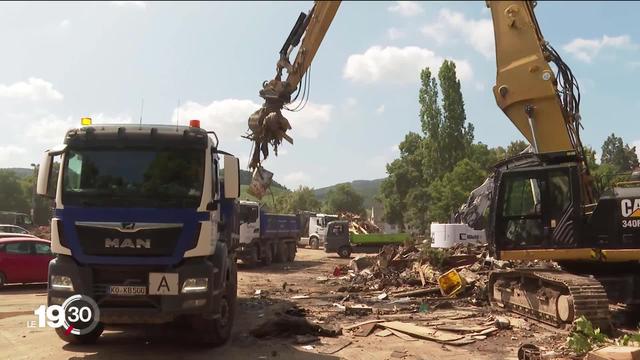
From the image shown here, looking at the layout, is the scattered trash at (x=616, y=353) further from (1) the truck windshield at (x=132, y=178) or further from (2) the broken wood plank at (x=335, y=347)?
(1) the truck windshield at (x=132, y=178)

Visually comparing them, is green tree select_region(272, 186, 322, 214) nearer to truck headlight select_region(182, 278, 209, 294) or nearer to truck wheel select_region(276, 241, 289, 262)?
truck wheel select_region(276, 241, 289, 262)

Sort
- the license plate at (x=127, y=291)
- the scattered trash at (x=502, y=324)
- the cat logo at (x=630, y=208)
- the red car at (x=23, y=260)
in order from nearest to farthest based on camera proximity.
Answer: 1. the license plate at (x=127, y=291)
2. the cat logo at (x=630, y=208)
3. the scattered trash at (x=502, y=324)
4. the red car at (x=23, y=260)

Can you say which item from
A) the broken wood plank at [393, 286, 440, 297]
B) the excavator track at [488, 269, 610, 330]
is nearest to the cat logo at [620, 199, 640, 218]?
the excavator track at [488, 269, 610, 330]

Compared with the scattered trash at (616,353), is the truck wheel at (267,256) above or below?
above

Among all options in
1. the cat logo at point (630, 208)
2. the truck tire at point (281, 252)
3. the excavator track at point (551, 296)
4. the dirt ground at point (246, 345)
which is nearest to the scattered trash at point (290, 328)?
the dirt ground at point (246, 345)

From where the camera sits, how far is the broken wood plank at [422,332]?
9031 millimetres

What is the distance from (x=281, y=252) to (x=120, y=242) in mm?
21861

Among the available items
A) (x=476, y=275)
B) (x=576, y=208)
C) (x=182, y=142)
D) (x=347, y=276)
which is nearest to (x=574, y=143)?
(x=576, y=208)

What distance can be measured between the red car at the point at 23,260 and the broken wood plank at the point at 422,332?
37.1ft

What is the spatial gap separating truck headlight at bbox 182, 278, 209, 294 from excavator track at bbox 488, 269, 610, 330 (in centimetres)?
606

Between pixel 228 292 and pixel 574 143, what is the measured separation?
24.4 ft

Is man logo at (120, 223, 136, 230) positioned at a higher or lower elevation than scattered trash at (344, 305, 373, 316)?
higher

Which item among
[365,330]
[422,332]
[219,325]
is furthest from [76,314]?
[422,332]

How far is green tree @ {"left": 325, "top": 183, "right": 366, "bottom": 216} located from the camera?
107644 mm
